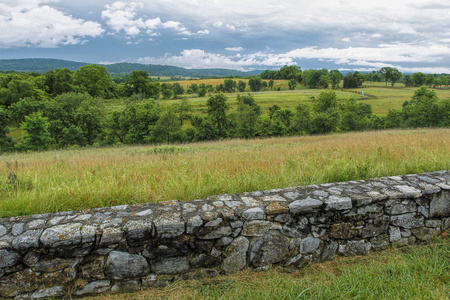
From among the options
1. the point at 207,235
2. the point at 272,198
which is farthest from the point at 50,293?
the point at 272,198

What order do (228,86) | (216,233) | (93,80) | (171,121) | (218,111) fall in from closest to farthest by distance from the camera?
(216,233)
(171,121)
(218,111)
(93,80)
(228,86)

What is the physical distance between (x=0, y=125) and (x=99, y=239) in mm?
45288

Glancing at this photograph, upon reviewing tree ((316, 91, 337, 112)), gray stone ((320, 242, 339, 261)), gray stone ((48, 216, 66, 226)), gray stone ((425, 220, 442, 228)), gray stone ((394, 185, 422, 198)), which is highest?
tree ((316, 91, 337, 112))

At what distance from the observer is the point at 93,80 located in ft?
252

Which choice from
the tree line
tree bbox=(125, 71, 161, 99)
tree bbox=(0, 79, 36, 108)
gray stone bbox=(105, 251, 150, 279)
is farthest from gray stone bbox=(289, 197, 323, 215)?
tree bbox=(125, 71, 161, 99)

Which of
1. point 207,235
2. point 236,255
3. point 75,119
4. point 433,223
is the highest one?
point 207,235

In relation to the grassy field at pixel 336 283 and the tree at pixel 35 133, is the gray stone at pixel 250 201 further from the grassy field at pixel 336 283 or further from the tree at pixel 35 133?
the tree at pixel 35 133

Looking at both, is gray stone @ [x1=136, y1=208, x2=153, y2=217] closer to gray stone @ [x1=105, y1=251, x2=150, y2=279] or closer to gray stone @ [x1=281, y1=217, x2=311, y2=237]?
gray stone @ [x1=105, y1=251, x2=150, y2=279]

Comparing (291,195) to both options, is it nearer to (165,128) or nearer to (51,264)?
(51,264)

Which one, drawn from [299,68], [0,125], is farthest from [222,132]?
[299,68]

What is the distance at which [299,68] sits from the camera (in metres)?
146

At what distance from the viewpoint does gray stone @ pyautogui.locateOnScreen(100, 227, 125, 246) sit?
92.6 inches

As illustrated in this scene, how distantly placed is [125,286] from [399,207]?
339cm

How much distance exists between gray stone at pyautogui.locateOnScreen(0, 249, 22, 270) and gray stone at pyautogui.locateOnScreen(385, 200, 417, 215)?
4.07 metres
